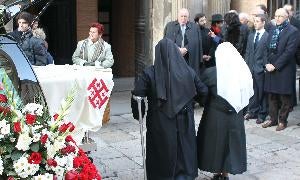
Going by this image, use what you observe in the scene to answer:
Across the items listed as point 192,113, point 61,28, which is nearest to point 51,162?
point 192,113

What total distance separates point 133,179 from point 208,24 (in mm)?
→ 6190

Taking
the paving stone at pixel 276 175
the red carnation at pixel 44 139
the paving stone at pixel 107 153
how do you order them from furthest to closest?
the paving stone at pixel 107 153 < the paving stone at pixel 276 175 < the red carnation at pixel 44 139

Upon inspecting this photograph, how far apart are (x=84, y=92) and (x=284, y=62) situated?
4.33 meters

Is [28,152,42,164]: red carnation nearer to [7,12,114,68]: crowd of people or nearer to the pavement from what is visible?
the pavement

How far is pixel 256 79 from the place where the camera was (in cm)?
989

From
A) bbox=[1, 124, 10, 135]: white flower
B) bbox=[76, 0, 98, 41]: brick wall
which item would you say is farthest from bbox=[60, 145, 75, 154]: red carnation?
bbox=[76, 0, 98, 41]: brick wall

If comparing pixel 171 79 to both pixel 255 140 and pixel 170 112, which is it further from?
pixel 255 140

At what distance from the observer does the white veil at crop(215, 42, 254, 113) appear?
6105 mm

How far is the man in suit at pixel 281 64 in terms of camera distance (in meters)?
9.13

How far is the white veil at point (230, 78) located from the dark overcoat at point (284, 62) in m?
3.20

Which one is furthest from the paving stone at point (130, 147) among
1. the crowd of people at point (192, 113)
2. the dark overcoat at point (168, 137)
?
the dark overcoat at point (168, 137)

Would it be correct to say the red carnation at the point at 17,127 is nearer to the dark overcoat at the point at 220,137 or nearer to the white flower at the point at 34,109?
the white flower at the point at 34,109

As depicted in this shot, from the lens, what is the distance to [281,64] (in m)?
9.16

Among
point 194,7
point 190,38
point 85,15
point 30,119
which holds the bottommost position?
point 30,119
